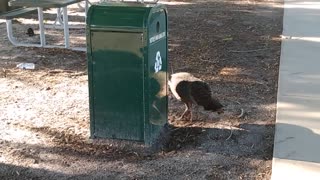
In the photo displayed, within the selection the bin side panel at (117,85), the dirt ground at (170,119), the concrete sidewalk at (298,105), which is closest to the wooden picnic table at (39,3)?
the dirt ground at (170,119)

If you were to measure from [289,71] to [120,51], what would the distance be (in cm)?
291

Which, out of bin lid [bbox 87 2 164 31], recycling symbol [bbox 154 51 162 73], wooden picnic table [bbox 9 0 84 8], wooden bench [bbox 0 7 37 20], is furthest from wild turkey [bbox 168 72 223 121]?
wooden bench [bbox 0 7 37 20]

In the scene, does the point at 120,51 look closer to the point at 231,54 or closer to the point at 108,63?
the point at 108,63

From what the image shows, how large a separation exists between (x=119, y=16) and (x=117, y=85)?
518mm

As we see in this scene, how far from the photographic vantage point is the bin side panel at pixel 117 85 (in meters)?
4.19

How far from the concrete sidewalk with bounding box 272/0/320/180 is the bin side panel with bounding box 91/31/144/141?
1.09 m

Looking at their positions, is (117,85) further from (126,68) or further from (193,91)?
(193,91)

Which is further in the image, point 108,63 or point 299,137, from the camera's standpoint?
point 299,137

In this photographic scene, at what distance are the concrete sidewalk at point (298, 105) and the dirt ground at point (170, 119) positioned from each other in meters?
0.10

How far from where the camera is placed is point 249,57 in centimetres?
734

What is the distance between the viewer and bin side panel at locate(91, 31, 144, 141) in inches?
165

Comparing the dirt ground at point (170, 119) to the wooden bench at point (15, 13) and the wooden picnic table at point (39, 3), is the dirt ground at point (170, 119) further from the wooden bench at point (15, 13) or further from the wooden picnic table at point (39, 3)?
the wooden picnic table at point (39, 3)

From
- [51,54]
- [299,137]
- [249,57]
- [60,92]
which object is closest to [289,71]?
[249,57]

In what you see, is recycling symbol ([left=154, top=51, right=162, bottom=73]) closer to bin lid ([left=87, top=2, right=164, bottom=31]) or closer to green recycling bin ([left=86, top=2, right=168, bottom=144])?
green recycling bin ([left=86, top=2, right=168, bottom=144])
